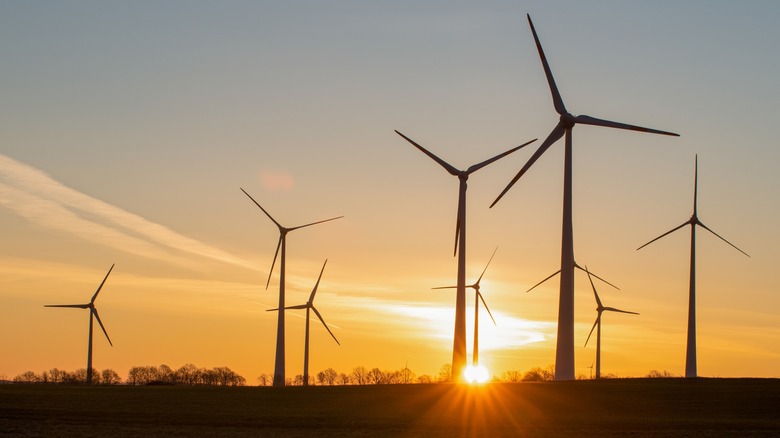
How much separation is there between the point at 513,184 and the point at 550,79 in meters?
11.8

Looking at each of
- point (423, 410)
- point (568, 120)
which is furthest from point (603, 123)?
A: point (423, 410)

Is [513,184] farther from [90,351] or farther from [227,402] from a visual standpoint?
[90,351]

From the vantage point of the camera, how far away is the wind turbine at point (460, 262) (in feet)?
308

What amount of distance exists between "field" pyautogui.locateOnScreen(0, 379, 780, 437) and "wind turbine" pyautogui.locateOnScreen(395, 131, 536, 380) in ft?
19.4

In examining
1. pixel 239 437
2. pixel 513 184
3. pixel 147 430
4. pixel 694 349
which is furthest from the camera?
pixel 694 349

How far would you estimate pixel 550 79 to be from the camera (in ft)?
295

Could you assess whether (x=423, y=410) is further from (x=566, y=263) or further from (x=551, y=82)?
(x=551, y=82)

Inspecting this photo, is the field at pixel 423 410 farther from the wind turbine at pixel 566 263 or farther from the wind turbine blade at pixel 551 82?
the wind turbine blade at pixel 551 82

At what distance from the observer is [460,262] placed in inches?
3846

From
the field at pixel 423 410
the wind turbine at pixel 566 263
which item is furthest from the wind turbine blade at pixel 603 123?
the field at pixel 423 410

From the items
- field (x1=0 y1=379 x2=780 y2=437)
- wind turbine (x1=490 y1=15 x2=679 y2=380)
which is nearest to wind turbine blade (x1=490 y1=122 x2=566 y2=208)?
wind turbine (x1=490 y1=15 x2=679 y2=380)

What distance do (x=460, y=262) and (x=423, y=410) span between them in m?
29.9

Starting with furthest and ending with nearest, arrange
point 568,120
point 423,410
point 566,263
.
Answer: point 568,120 → point 566,263 → point 423,410

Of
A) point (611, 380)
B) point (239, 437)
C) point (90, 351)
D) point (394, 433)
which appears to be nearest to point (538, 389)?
point (611, 380)
